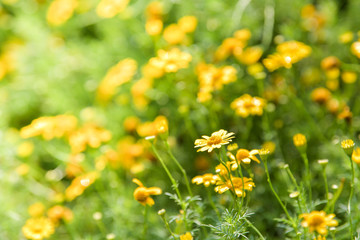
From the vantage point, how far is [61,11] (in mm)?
2193

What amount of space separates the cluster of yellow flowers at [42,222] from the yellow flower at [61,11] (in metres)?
1.18

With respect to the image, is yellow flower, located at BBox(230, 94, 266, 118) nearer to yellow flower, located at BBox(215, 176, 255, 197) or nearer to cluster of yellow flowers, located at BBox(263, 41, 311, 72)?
cluster of yellow flowers, located at BBox(263, 41, 311, 72)

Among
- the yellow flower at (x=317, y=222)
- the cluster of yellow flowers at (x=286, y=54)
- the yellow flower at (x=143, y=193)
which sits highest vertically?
the cluster of yellow flowers at (x=286, y=54)

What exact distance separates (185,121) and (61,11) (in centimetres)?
119

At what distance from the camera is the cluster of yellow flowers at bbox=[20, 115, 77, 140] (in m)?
1.50

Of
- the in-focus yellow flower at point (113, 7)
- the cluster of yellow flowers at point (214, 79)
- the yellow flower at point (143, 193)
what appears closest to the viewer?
the yellow flower at point (143, 193)

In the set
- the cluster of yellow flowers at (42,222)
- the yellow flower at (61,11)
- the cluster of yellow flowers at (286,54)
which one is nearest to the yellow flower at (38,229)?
the cluster of yellow flowers at (42,222)

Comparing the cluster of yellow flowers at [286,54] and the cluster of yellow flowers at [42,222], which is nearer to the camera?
the cluster of yellow flowers at [42,222]

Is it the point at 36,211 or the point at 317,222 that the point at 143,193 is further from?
the point at 36,211

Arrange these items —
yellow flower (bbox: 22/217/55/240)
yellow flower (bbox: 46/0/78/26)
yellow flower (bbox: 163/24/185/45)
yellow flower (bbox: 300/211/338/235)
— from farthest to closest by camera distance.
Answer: yellow flower (bbox: 46/0/78/26)
yellow flower (bbox: 163/24/185/45)
yellow flower (bbox: 22/217/55/240)
yellow flower (bbox: 300/211/338/235)

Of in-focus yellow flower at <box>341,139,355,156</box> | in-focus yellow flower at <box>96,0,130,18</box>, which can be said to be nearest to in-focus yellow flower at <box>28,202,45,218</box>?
in-focus yellow flower at <box>96,0,130,18</box>

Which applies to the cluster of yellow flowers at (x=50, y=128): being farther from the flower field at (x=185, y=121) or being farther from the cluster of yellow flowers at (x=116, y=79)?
the cluster of yellow flowers at (x=116, y=79)

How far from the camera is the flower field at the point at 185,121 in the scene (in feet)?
4.00

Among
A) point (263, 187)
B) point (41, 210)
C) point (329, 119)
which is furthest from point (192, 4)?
point (41, 210)
